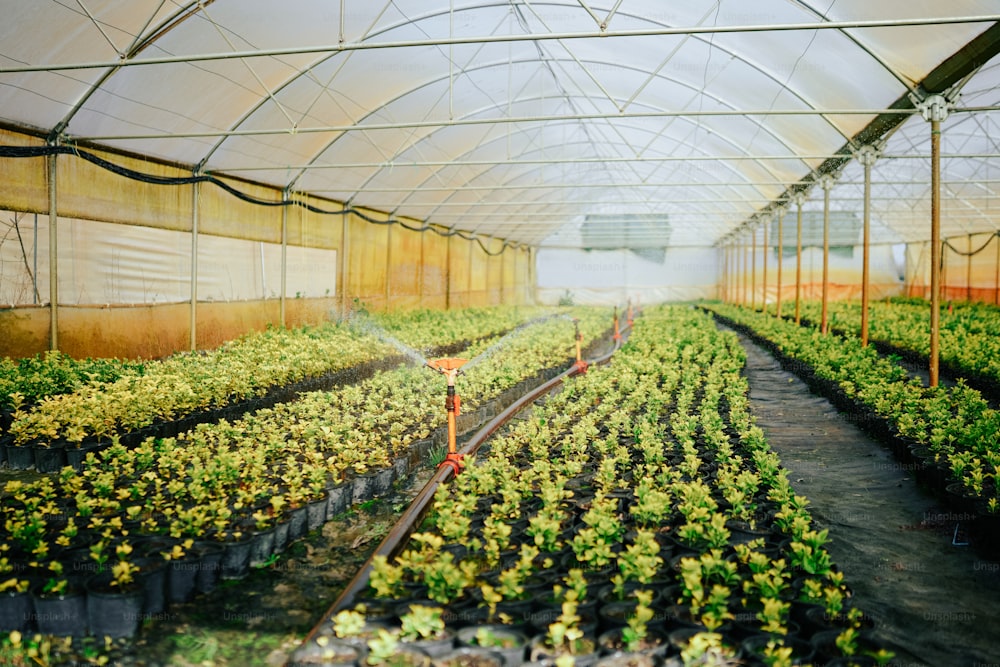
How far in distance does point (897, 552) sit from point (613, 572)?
224 centimetres

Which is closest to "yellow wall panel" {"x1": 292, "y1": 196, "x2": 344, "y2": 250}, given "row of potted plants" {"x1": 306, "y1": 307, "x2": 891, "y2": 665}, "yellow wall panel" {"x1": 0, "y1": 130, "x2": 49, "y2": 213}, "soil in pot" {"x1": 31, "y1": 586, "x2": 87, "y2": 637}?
"yellow wall panel" {"x1": 0, "y1": 130, "x2": 49, "y2": 213}

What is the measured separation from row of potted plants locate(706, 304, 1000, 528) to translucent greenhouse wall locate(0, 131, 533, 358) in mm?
10693

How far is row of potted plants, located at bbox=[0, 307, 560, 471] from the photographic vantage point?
6.30 m

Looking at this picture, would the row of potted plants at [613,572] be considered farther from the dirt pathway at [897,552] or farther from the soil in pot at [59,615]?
the soil in pot at [59,615]

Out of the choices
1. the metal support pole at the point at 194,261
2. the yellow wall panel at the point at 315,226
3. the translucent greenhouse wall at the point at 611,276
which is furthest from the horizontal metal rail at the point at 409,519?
the translucent greenhouse wall at the point at 611,276

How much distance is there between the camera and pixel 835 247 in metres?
35.2

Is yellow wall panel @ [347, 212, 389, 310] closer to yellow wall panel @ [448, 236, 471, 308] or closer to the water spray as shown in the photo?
yellow wall panel @ [448, 236, 471, 308]

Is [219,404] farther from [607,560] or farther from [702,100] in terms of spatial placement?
[702,100]

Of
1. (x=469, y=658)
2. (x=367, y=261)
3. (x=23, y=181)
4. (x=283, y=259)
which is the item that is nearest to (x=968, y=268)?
(x=367, y=261)

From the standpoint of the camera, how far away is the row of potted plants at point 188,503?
12.0ft

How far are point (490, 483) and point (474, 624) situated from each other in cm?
185

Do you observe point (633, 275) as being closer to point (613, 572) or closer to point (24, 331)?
point (24, 331)

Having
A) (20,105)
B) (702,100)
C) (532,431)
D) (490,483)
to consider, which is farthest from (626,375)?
(20,105)

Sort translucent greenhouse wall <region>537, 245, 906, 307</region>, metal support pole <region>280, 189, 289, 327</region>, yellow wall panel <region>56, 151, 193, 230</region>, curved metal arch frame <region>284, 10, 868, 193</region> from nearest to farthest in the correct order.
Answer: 1. yellow wall panel <region>56, 151, 193, 230</region>
2. curved metal arch frame <region>284, 10, 868, 193</region>
3. metal support pole <region>280, 189, 289, 327</region>
4. translucent greenhouse wall <region>537, 245, 906, 307</region>
